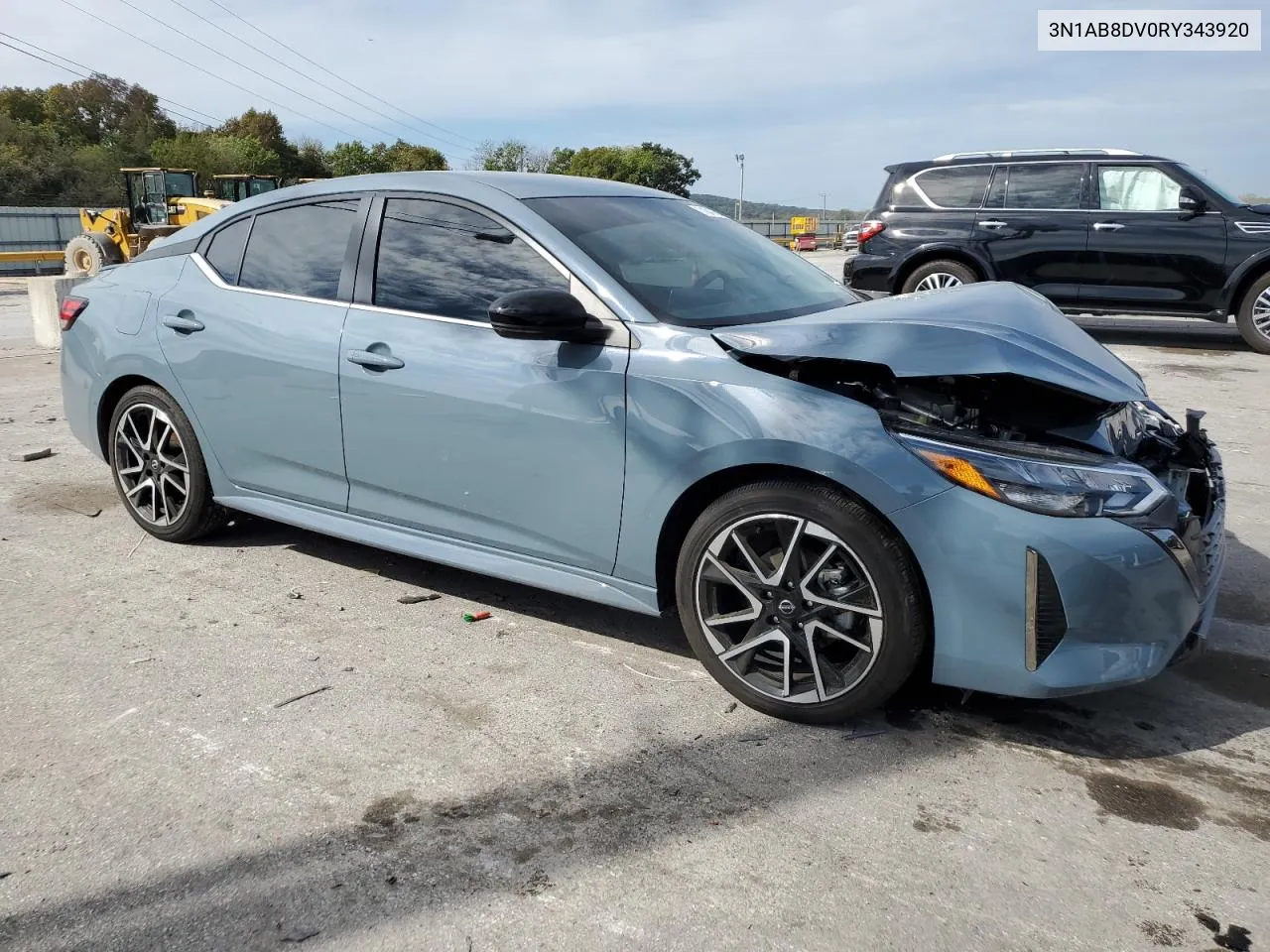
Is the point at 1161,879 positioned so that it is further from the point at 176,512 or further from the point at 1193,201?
the point at 1193,201

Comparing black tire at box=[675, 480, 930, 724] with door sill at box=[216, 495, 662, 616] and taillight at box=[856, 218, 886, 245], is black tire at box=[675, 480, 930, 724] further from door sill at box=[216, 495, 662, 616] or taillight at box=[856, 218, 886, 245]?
taillight at box=[856, 218, 886, 245]

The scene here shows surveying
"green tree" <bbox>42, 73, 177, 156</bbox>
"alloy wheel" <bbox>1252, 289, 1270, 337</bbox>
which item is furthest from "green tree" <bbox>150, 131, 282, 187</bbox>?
"alloy wheel" <bbox>1252, 289, 1270, 337</bbox>

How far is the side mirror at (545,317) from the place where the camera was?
10.5 ft

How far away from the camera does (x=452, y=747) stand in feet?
9.69

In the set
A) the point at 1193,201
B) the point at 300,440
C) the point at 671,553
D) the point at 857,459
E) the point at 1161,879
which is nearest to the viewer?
the point at 1161,879

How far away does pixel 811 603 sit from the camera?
2971 mm

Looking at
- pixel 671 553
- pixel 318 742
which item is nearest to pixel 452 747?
pixel 318 742

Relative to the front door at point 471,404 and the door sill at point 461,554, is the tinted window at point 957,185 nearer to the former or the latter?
the front door at point 471,404

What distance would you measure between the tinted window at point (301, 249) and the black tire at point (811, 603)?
1.85 metres

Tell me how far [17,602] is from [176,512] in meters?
0.78

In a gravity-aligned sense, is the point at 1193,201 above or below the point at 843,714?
above

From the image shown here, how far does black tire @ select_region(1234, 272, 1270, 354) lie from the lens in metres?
10.2

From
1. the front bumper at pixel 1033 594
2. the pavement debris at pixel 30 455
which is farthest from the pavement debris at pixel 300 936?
the pavement debris at pixel 30 455

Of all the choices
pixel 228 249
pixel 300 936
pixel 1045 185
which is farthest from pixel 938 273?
pixel 300 936
